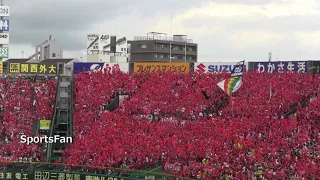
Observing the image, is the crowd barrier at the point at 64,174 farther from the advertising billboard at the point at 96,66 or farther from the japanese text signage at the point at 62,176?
the advertising billboard at the point at 96,66

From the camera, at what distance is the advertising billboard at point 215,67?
113 feet

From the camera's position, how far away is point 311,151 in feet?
78.8

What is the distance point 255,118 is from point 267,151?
12.5ft

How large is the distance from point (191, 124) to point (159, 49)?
2009 inches

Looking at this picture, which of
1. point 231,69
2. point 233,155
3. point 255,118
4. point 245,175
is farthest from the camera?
point 231,69

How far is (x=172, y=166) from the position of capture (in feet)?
88.1

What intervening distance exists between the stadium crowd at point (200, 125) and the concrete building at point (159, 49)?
142ft

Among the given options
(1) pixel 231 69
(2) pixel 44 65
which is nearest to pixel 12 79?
(2) pixel 44 65

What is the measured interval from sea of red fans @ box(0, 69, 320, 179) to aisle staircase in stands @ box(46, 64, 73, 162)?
574 mm

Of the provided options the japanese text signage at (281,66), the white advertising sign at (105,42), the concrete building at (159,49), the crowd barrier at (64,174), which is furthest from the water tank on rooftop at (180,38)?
the crowd barrier at (64,174)

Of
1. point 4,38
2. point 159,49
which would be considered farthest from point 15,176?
point 159,49

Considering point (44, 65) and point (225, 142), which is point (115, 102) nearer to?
point (44, 65)

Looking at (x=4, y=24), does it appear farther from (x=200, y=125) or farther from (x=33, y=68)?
(x=200, y=125)

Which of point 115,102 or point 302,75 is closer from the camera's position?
point 302,75
